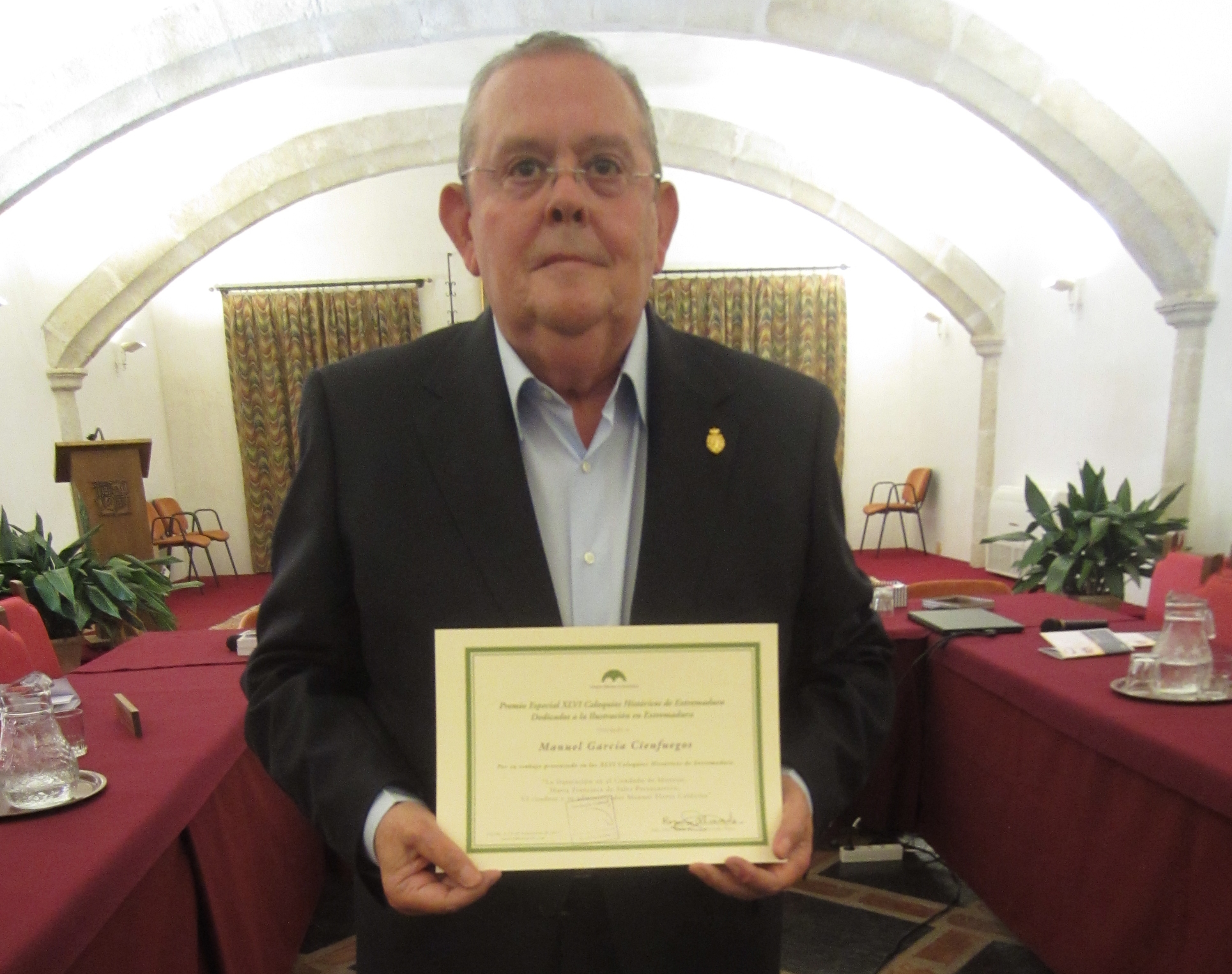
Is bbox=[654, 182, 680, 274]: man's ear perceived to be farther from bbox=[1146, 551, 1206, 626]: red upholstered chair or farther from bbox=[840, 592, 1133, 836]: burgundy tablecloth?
bbox=[1146, 551, 1206, 626]: red upholstered chair

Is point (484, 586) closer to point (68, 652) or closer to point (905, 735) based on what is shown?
point (905, 735)

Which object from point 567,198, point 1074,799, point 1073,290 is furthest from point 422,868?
point 1073,290

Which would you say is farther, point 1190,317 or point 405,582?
point 1190,317

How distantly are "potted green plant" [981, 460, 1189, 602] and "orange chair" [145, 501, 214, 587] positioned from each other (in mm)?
7246

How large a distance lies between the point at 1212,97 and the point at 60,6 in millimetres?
6862

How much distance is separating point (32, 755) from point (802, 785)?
1.45m

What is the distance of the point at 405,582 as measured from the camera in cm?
97

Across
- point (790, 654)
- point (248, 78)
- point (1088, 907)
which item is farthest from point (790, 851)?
point (248, 78)

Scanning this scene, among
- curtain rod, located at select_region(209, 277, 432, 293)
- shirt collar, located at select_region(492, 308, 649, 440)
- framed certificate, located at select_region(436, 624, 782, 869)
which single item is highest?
curtain rod, located at select_region(209, 277, 432, 293)

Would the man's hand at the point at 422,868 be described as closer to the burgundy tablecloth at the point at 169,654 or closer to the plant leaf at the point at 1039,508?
the burgundy tablecloth at the point at 169,654

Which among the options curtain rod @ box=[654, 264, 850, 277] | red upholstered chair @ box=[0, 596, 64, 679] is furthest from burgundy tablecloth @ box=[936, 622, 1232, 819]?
Result: curtain rod @ box=[654, 264, 850, 277]

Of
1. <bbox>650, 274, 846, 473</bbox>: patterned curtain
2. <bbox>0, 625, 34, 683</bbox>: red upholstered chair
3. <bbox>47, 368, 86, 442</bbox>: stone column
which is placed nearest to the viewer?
<bbox>0, 625, 34, 683</bbox>: red upholstered chair

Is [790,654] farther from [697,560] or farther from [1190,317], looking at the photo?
[1190,317]

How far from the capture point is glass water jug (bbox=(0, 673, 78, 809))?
4.77ft
